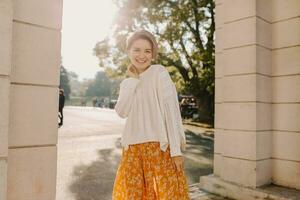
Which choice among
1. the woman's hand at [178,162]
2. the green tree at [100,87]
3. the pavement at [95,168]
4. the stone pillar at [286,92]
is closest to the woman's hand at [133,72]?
the woman's hand at [178,162]

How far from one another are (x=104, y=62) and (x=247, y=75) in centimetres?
2043

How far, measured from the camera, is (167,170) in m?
2.54

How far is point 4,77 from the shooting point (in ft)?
6.82

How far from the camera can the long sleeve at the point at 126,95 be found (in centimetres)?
260

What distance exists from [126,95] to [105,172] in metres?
3.81

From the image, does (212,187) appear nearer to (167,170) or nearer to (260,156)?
(260,156)

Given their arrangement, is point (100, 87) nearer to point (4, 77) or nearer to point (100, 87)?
point (100, 87)

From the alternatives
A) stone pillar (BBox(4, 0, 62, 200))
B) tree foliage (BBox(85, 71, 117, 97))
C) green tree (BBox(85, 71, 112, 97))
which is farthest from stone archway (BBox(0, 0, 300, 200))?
green tree (BBox(85, 71, 112, 97))

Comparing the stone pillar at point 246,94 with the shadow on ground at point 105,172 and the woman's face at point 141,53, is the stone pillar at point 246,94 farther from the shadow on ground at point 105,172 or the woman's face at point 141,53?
the woman's face at point 141,53

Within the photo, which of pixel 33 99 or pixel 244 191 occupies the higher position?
pixel 33 99

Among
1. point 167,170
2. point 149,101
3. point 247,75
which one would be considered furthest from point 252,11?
point 167,170

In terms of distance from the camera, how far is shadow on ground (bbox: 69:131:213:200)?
466cm

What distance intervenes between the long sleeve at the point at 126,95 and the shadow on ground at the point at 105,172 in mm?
2232

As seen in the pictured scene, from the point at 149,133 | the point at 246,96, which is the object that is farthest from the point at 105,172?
the point at 149,133
